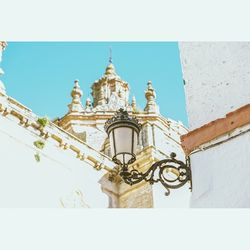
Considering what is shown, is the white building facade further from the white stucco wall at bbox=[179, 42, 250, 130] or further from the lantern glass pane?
the white stucco wall at bbox=[179, 42, 250, 130]

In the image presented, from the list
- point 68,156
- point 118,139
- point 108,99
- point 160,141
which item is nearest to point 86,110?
point 108,99

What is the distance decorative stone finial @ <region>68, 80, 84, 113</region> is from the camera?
28.0m

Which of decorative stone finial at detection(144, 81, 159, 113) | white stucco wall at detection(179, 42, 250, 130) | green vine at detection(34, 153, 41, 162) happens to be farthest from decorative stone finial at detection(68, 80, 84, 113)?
white stucco wall at detection(179, 42, 250, 130)

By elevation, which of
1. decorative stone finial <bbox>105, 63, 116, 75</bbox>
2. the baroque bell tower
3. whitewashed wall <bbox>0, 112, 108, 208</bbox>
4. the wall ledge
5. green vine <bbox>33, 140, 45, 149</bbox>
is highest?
decorative stone finial <bbox>105, 63, 116, 75</bbox>

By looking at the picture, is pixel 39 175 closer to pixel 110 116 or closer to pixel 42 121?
pixel 42 121

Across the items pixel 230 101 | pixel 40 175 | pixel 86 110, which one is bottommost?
pixel 230 101

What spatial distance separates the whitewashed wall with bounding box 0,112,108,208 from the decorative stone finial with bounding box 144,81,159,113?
564 inches

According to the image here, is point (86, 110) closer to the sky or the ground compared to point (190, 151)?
closer to the sky

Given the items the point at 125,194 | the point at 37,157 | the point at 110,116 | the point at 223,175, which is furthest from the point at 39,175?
the point at 110,116

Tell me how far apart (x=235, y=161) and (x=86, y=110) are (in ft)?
86.7

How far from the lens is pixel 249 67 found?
9.24 feet

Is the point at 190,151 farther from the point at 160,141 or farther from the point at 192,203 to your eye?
the point at 160,141

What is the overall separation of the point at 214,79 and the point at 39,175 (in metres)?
9.76

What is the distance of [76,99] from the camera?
28.6m
